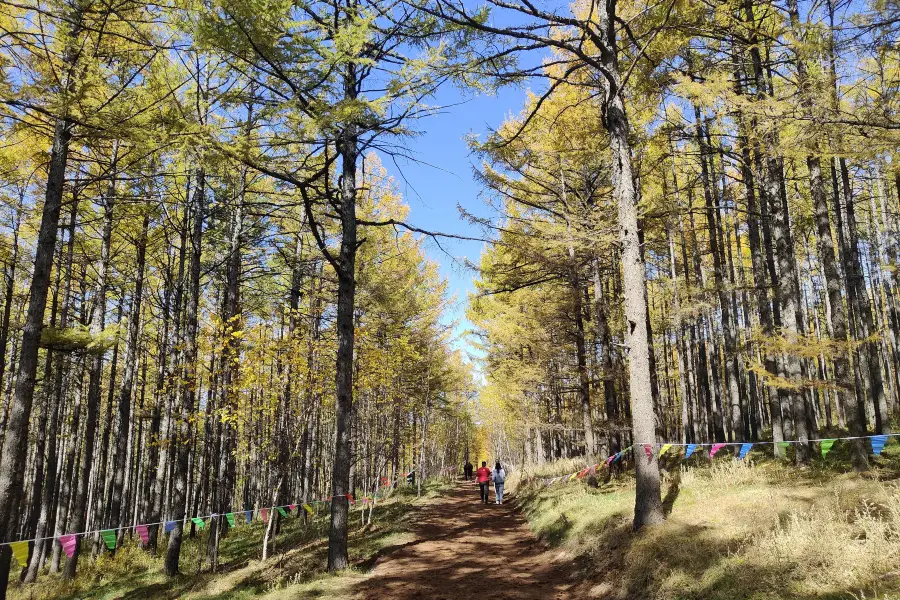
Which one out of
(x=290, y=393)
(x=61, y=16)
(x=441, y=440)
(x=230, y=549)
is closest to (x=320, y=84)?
(x=61, y=16)

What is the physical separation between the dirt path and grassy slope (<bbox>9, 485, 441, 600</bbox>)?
1.89 ft

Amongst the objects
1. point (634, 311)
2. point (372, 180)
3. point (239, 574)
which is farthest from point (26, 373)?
point (372, 180)

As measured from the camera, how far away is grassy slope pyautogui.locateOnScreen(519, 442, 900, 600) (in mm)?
4086

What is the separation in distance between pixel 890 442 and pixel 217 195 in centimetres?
2060

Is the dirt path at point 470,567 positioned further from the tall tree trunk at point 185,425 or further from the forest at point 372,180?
the tall tree trunk at point 185,425

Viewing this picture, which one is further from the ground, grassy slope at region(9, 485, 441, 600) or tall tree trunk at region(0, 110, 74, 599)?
tall tree trunk at region(0, 110, 74, 599)

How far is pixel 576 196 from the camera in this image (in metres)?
13.4

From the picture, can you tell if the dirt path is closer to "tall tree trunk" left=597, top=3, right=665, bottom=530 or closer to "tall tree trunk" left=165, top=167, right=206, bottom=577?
"tall tree trunk" left=597, top=3, right=665, bottom=530

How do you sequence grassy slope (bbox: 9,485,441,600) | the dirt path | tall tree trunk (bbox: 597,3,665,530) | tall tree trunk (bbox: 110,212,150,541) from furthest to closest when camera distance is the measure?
1. tall tree trunk (bbox: 110,212,150,541)
2. grassy slope (bbox: 9,485,441,600)
3. tall tree trunk (bbox: 597,3,665,530)
4. the dirt path

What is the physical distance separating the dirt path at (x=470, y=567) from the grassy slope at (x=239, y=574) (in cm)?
58

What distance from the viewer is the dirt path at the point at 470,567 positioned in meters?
6.70

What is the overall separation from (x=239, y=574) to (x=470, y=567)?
4862 millimetres

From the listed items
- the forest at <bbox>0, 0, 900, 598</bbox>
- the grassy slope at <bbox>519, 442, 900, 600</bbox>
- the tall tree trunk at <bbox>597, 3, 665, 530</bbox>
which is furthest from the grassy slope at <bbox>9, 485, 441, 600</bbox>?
the tall tree trunk at <bbox>597, 3, 665, 530</bbox>

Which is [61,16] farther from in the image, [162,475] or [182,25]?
[162,475]
